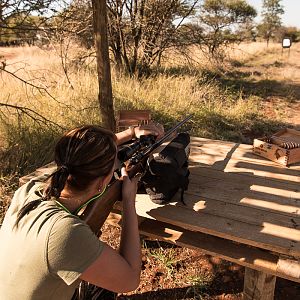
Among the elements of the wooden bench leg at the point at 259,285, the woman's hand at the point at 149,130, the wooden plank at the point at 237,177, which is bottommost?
the wooden bench leg at the point at 259,285

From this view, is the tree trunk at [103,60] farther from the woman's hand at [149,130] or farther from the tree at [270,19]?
the tree at [270,19]

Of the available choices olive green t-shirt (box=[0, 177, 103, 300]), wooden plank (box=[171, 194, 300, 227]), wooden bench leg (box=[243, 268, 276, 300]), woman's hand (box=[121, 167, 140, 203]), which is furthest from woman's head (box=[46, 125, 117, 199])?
wooden bench leg (box=[243, 268, 276, 300])

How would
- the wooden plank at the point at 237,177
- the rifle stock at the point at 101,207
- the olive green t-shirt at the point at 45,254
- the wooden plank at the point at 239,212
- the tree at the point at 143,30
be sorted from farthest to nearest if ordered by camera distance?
1. the tree at the point at 143,30
2. the wooden plank at the point at 237,177
3. the wooden plank at the point at 239,212
4. the rifle stock at the point at 101,207
5. the olive green t-shirt at the point at 45,254

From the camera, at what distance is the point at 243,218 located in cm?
205

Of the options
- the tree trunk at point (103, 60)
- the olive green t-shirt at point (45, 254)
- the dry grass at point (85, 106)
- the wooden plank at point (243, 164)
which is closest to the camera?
the olive green t-shirt at point (45, 254)

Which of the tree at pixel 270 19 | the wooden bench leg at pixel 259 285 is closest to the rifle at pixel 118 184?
the wooden bench leg at pixel 259 285

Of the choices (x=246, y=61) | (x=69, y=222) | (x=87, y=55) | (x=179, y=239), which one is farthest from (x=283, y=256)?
(x=246, y=61)

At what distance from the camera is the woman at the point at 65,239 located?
4.21 ft

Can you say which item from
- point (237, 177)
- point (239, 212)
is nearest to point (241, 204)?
point (239, 212)

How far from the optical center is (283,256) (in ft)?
6.22

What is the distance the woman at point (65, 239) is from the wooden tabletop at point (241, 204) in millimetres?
598

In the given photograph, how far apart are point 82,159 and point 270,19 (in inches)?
1638

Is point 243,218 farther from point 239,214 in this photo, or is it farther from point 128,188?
point 128,188

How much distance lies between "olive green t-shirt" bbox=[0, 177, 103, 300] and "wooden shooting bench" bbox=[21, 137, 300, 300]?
0.83m
